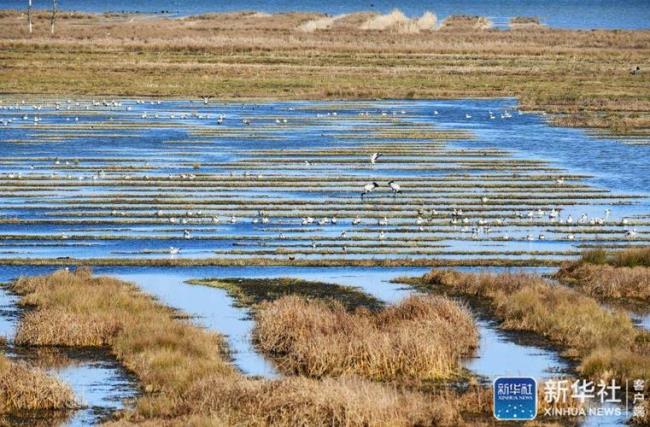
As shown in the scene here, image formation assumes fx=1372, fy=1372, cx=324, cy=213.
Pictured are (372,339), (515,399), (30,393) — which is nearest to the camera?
(515,399)

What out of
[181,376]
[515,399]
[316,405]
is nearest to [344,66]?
[181,376]

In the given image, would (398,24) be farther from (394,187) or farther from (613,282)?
(613,282)

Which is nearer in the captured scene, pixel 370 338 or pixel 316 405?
pixel 316 405

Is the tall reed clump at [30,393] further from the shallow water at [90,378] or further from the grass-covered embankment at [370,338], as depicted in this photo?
the grass-covered embankment at [370,338]

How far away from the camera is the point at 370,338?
23.0 meters

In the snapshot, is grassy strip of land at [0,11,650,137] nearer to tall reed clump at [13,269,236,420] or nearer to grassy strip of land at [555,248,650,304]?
grassy strip of land at [555,248,650,304]

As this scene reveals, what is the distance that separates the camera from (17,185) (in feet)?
149

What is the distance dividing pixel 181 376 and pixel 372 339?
3.44 meters

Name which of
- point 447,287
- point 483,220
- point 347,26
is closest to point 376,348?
point 447,287

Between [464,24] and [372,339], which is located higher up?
[464,24]

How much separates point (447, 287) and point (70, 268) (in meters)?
8.88

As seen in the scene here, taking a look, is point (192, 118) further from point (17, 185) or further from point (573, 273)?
point (573, 273)

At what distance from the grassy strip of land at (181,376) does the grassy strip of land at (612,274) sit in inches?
372

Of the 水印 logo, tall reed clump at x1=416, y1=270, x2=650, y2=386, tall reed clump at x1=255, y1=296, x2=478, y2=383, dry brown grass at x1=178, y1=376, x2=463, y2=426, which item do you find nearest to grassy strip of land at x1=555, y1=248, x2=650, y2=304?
tall reed clump at x1=416, y1=270, x2=650, y2=386
